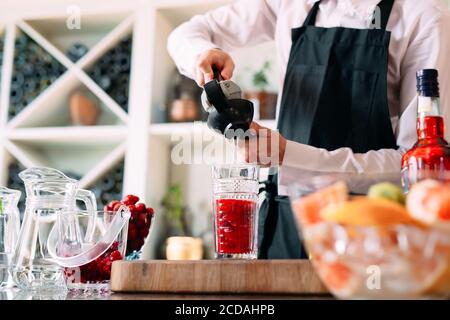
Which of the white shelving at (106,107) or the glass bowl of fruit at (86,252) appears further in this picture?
the white shelving at (106,107)

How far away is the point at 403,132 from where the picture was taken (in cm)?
119

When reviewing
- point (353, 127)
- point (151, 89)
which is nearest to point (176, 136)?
point (151, 89)

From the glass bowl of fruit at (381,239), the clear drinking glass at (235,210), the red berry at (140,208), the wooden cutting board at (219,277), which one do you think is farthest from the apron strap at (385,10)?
the glass bowl of fruit at (381,239)

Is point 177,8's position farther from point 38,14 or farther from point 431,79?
point 431,79

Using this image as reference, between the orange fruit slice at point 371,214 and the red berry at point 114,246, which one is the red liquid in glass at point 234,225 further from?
the orange fruit slice at point 371,214

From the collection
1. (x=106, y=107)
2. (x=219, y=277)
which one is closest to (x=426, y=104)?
(x=219, y=277)

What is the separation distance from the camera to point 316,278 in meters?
0.67

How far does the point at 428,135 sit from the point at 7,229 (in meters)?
0.60

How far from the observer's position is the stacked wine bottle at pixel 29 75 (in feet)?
8.64

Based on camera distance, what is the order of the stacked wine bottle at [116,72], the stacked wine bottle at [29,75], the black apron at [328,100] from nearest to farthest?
the black apron at [328,100] < the stacked wine bottle at [116,72] < the stacked wine bottle at [29,75]

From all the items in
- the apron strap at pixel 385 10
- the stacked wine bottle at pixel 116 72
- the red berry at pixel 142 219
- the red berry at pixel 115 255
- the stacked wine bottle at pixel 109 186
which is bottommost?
the red berry at pixel 115 255

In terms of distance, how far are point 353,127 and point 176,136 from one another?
3.96 ft

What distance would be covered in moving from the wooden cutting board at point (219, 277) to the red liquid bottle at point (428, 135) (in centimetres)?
16
